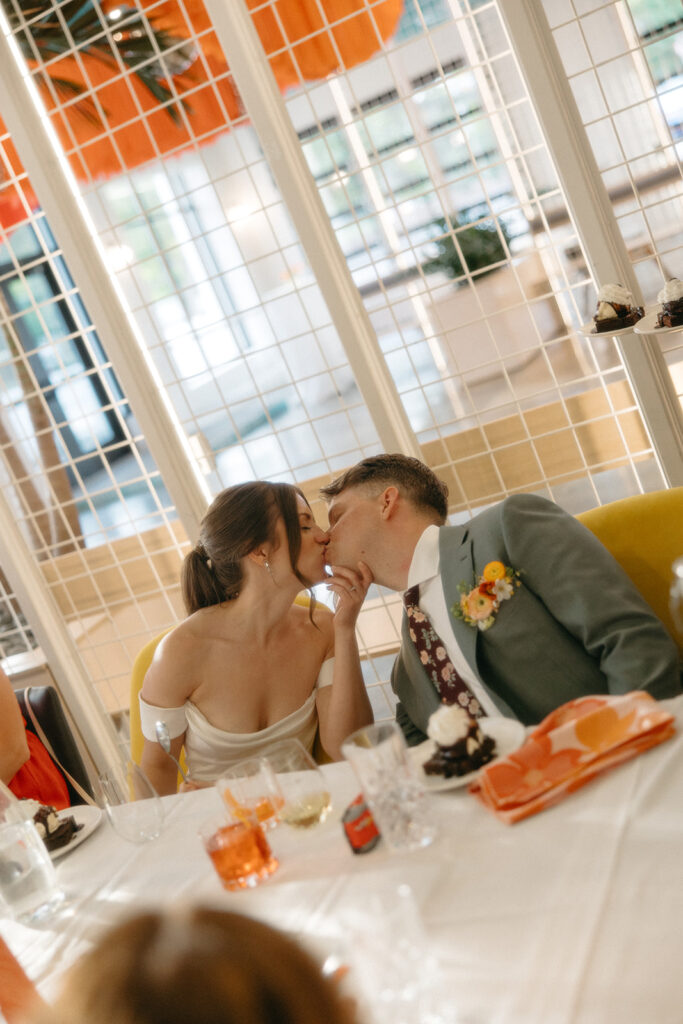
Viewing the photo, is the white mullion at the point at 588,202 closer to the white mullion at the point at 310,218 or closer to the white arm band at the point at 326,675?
the white mullion at the point at 310,218

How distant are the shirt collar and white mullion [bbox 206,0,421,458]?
54.3 inches

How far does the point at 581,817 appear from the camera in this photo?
1.31 metres

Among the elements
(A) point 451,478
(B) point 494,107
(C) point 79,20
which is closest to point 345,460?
(A) point 451,478

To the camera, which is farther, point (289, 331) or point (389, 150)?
point (289, 331)

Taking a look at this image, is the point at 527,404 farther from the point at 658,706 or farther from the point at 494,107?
the point at 658,706

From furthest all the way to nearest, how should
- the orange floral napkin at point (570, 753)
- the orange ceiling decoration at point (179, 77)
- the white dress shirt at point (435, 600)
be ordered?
the orange ceiling decoration at point (179, 77)
the white dress shirt at point (435, 600)
the orange floral napkin at point (570, 753)

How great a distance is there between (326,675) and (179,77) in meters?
2.46

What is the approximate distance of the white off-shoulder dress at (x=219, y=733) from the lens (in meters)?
2.46

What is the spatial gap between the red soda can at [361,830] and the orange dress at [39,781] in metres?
1.61

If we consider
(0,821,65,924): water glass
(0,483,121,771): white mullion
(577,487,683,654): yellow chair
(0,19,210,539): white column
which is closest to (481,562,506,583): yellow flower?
(577,487,683,654): yellow chair

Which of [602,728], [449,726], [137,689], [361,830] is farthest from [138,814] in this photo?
[137,689]

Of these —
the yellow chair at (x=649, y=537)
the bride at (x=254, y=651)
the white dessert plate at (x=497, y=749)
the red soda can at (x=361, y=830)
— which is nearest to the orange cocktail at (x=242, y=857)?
the red soda can at (x=361, y=830)

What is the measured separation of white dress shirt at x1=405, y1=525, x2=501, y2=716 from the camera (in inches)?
86.7

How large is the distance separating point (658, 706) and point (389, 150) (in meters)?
2.61
